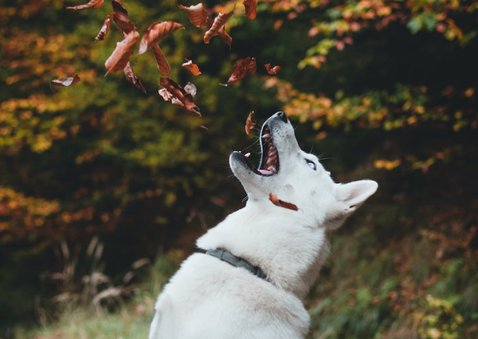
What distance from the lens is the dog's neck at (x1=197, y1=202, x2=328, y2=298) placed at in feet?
10.2

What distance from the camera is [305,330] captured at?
310cm

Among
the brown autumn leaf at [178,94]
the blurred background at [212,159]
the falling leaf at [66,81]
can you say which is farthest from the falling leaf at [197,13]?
the blurred background at [212,159]

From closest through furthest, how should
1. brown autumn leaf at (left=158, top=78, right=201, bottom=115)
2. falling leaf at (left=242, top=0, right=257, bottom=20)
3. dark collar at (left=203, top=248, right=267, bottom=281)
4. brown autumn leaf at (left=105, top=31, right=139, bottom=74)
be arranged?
brown autumn leaf at (left=105, top=31, right=139, bottom=74) < falling leaf at (left=242, top=0, right=257, bottom=20) < brown autumn leaf at (left=158, top=78, right=201, bottom=115) < dark collar at (left=203, top=248, right=267, bottom=281)

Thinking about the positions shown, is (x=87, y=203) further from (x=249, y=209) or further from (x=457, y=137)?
(x=249, y=209)

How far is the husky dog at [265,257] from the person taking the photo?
9.45ft

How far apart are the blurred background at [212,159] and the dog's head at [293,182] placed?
87.5 inches

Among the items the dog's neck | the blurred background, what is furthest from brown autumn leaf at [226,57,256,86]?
the blurred background

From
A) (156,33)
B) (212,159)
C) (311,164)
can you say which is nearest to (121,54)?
(156,33)

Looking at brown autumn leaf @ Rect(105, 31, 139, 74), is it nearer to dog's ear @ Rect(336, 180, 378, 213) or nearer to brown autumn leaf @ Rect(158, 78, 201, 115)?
brown autumn leaf @ Rect(158, 78, 201, 115)

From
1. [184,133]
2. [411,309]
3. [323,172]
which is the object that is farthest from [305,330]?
[184,133]

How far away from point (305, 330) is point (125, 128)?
7208mm

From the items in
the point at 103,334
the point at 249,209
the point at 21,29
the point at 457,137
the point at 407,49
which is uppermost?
the point at 249,209

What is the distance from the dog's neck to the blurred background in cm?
267

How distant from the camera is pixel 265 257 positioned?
3125 mm
